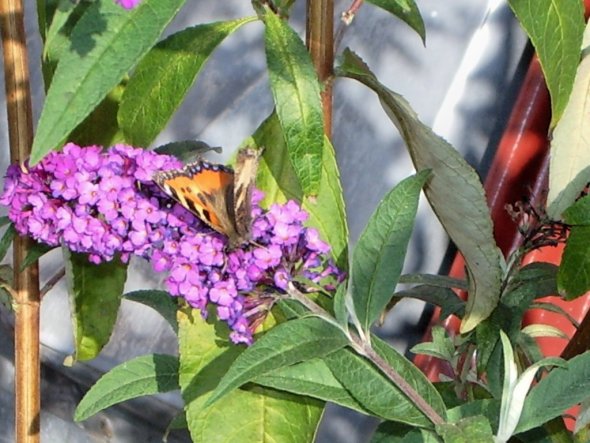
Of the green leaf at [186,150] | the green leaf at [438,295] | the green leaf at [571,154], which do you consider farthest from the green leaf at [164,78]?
the green leaf at [438,295]

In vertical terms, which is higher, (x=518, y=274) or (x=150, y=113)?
(x=150, y=113)

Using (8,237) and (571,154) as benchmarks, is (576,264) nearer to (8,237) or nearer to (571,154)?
(571,154)

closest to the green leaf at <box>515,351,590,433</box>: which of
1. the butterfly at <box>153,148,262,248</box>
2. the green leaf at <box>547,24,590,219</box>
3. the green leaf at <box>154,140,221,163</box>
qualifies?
the green leaf at <box>547,24,590,219</box>

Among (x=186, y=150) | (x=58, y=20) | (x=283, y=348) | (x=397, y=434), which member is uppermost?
(x=58, y=20)

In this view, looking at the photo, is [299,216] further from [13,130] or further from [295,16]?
[295,16]

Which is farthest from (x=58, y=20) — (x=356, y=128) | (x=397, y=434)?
(x=356, y=128)

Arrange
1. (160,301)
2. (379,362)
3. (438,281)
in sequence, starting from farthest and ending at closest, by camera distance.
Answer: (438,281), (160,301), (379,362)

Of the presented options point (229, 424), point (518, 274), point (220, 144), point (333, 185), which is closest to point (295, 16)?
point (220, 144)
